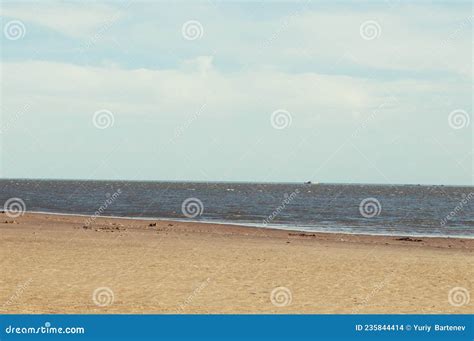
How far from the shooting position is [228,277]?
59.7 ft

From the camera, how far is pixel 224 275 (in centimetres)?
1858

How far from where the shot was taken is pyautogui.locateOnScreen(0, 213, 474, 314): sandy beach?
46.8 feet

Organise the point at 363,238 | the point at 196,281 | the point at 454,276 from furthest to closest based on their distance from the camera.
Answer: the point at 363,238 < the point at 454,276 < the point at 196,281

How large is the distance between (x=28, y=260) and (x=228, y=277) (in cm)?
736

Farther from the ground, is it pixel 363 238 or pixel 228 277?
pixel 363 238

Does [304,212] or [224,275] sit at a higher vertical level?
[304,212]

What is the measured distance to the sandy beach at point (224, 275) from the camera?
46.8 feet

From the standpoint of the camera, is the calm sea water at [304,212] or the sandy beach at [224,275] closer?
the sandy beach at [224,275]

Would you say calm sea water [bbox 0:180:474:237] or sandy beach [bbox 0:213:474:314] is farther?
calm sea water [bbox 0:180:474:237]

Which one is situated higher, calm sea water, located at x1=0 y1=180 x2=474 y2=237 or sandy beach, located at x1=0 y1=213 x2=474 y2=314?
calm sea water, located at x1=0 y1=180 x2=474 y2=237

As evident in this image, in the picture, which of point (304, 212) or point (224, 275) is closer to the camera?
point (224, 275)

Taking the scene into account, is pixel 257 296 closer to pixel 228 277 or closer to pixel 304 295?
pixel 304 295
